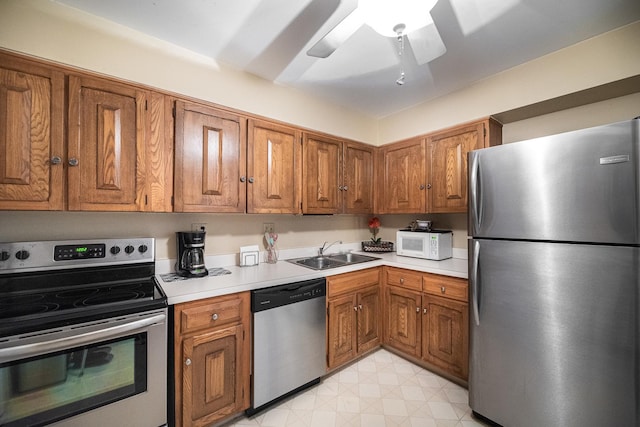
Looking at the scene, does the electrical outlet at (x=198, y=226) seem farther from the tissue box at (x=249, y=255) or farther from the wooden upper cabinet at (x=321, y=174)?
the wooden upper cabinet at (x=321, y=174)

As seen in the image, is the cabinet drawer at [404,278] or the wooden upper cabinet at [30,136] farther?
the cabinet drawer at [404,278]

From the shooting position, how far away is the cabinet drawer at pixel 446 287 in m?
1.92

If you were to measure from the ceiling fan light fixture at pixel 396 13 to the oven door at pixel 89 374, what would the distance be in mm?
1685

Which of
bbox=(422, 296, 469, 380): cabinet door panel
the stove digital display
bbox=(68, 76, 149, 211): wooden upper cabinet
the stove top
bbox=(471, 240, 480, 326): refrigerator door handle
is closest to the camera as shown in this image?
the stove top

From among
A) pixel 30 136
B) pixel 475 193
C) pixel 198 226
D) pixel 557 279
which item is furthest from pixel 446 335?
pixel 30 136

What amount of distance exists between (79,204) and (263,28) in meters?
1.50

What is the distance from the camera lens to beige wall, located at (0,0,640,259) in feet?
4.79

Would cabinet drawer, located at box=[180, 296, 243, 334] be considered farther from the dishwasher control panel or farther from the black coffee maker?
the black coffee maker

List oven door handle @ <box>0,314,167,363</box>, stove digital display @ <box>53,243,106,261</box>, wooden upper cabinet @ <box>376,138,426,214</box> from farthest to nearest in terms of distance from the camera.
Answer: wooden upper cabinet @ <box>376,138,426,214</box>
stove digital display @ <box>53,243,106,261</box>
oven door handle @ <box>0,314,167,363</box>

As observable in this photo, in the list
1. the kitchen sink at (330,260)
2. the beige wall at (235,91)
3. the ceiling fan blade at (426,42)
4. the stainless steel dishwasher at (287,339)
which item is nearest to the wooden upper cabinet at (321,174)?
the beige wall at (235,91)

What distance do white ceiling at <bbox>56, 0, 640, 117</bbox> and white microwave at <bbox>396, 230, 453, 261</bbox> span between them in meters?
1.37

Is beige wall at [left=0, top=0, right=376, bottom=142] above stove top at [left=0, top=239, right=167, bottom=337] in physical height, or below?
above

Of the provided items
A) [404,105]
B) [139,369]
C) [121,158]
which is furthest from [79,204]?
[404,105]

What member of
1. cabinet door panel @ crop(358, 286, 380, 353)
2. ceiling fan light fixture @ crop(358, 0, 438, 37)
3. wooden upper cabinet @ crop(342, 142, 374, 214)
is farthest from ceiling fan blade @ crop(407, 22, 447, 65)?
cabinet door panel @ crop(358, 286, 380, 353)
